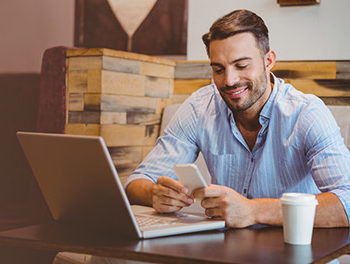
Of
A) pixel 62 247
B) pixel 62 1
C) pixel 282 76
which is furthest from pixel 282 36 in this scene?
pixel 62 247

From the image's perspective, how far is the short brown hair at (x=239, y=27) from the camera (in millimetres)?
1641

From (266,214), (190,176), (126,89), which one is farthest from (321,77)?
(190,176)

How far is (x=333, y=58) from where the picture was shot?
2.43 m

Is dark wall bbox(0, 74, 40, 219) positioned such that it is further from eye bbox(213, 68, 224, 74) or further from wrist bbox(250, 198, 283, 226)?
wrist bbox(250, 198, 283, 226)

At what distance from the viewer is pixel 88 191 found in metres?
1.16

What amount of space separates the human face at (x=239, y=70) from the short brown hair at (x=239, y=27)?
17mm

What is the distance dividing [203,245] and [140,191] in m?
0.57

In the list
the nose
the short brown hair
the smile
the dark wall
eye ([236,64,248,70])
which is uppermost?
the short brown hair

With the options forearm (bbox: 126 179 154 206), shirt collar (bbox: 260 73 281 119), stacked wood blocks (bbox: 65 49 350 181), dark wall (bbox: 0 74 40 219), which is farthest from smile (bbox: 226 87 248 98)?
dark wall (bbox: 0 74 40 219)

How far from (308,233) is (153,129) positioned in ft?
5.49

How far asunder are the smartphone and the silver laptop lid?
150 millimetres

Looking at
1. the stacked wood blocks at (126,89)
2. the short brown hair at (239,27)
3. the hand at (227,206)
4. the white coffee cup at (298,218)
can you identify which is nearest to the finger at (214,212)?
the hand at (227,206)

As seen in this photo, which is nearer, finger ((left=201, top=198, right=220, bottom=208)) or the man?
finger ((left=201, top=198, right=220, bottom=208))

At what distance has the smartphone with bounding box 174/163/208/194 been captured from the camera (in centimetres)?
115
